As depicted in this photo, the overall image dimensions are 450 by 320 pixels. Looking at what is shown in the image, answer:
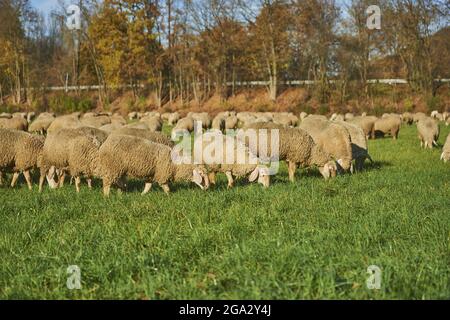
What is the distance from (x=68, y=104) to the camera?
44281 millimetres

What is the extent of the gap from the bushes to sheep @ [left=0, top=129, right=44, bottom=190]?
35.1 metres

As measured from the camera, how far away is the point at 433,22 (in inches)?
1460

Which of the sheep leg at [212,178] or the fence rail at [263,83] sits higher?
the fence rail at [263,83]

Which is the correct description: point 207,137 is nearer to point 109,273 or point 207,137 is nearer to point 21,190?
point 21,190

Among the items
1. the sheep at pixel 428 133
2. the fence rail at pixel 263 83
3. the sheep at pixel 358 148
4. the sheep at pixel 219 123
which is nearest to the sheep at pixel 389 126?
the sheep at pixel 428 133

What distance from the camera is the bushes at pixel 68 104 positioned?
1735 inches

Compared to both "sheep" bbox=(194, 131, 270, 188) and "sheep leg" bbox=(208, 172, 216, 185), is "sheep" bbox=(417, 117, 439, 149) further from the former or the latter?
"sheep leg" bbox=(208, 172, 216, 185)

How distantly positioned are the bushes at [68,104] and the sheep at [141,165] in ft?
122

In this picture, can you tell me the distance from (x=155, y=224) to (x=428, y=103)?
34174 mm

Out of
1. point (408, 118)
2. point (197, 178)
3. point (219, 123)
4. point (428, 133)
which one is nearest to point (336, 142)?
point (197, 178)

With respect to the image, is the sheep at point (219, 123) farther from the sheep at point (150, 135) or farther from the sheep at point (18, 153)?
the sheep at point (18, 153)

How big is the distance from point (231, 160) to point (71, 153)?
131 inches

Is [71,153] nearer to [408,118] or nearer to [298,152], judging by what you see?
[298,152]
